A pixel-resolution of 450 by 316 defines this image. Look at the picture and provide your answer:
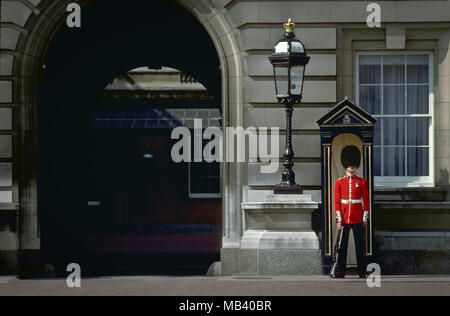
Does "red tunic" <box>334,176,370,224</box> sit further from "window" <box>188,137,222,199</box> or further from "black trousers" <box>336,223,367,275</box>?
"window" <box>188,137,222,199</box>

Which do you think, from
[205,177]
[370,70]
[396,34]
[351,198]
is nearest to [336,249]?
[351,198]

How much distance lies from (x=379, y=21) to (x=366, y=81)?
1.11 metres

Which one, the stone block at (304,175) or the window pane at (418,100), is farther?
the window pane at (418,100)

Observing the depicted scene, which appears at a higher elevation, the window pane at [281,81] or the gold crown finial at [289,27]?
the gold crown finial at [289,27]

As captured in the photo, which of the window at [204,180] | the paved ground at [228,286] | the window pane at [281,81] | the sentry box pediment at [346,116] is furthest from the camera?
the window at [204,180]

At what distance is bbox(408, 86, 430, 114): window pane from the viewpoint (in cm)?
1989

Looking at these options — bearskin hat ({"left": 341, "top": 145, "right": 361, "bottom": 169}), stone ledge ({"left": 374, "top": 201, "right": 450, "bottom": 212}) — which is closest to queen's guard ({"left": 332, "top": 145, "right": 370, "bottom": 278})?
bearskin hat ({"left": 341, "top": 145, "right": 361, "bottom": 169})

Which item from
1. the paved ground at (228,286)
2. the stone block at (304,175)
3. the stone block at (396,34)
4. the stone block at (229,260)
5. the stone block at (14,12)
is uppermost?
the stone block at (14,12)

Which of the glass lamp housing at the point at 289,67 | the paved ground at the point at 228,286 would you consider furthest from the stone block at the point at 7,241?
the glass lamp housing at the point at 289,67

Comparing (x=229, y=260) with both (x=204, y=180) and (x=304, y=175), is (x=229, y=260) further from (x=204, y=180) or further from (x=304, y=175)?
(x=204, y=180)

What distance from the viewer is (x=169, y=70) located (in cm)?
3678

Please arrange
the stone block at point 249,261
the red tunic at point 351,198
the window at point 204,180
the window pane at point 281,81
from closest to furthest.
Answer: the red tunic at point 351,198 < the window pane at point 281,81 < the stone block at point 249,261 < the window at point 204,180

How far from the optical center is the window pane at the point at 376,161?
65.3 feet

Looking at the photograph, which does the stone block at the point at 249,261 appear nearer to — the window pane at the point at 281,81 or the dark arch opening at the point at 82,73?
the window pane at the point at 281,81
